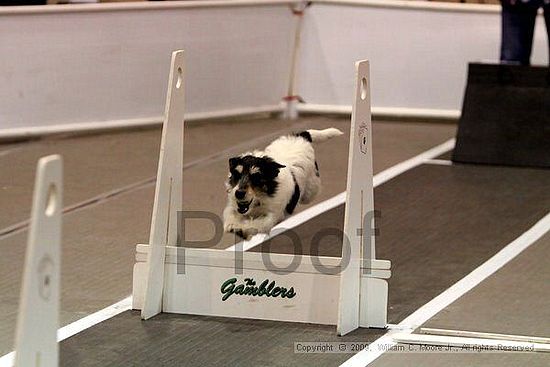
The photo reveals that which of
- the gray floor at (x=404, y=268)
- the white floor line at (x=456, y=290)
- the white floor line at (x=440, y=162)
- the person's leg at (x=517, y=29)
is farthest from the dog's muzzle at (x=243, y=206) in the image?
the person's leg at (x=517, y=29)

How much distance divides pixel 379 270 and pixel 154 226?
824 millimetres

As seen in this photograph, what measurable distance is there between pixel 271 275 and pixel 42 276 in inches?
65.6

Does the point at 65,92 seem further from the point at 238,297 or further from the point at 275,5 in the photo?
the point at 238,297

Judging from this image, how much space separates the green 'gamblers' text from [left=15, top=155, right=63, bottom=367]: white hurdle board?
1.59 m

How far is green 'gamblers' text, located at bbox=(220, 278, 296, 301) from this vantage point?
4.46 metres

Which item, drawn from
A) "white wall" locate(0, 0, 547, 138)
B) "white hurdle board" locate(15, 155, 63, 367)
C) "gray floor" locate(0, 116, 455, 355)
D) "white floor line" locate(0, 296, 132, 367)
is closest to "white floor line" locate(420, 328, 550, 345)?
"white floor line" locate(0, 296, 132, 367)

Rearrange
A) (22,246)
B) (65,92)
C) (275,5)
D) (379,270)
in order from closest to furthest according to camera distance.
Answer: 1. (379,270)
2. (22,246)
3. (65,92)
4. (275,5)

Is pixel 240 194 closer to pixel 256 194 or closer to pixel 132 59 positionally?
pixel 256 194

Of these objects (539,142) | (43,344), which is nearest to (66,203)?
(539,142)

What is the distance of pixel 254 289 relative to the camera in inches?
176

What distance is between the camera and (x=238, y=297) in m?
4.51

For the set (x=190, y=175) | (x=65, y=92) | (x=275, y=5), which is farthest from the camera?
(x=275, y=5)

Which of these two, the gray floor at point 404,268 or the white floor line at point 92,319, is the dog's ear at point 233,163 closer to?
the gray floor at point 404,268

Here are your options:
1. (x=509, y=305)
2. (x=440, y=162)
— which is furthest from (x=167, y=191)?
(x=440, y=162)
